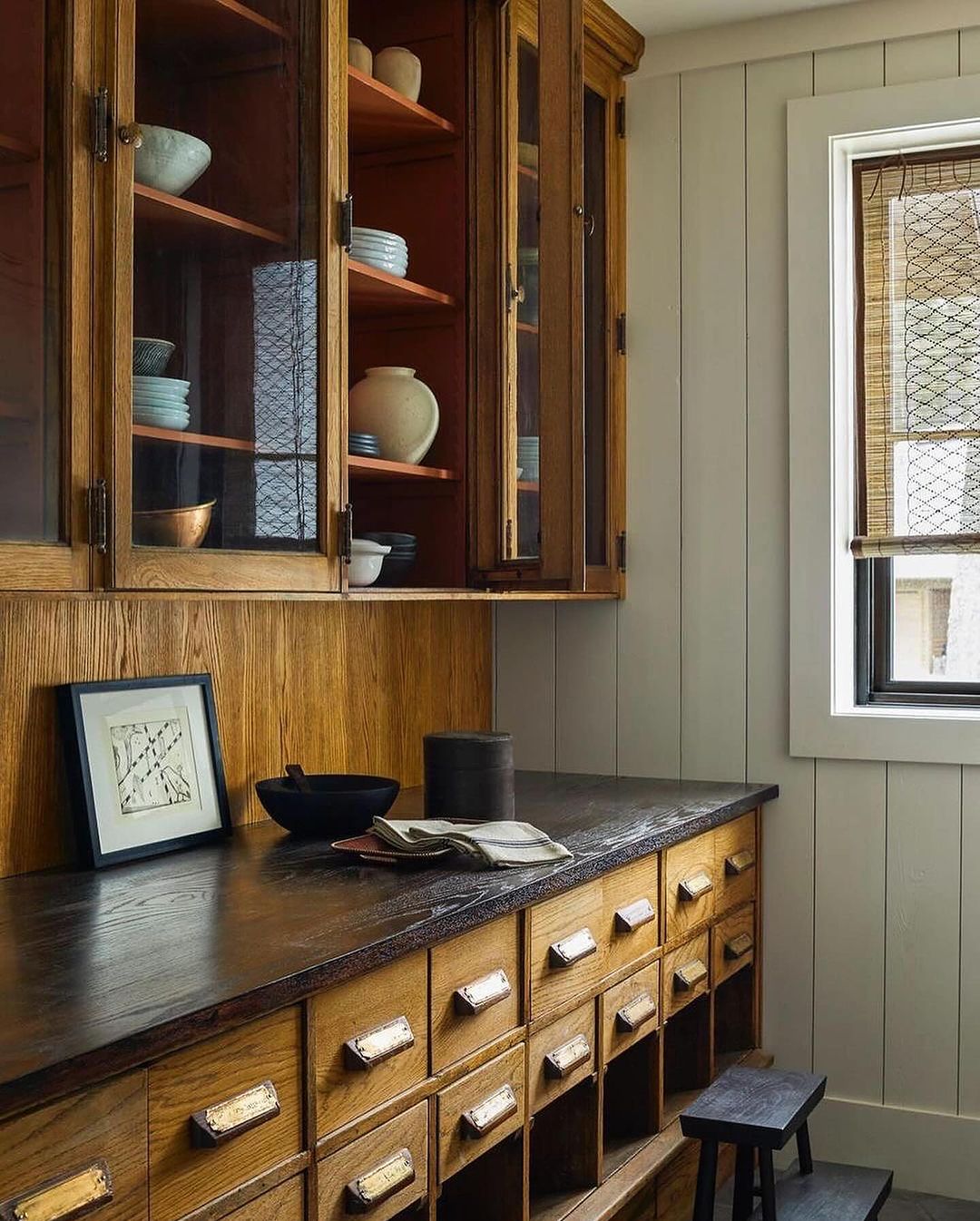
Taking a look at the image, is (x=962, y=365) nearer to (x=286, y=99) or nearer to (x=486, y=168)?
(x=486, y=168)

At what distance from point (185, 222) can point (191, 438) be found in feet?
0.95

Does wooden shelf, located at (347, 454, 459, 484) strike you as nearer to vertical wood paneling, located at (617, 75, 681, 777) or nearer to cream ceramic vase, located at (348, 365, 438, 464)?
cream ceramic vase, located at (348, 365, 438, 464)

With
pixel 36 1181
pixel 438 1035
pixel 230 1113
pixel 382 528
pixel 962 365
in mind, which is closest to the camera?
pixel 36 1181

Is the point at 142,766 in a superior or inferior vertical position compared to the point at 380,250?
inferior

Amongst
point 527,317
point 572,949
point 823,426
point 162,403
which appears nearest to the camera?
point 162,403

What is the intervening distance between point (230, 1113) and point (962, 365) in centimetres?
232

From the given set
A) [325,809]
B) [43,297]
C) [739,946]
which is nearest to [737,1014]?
[739,946]

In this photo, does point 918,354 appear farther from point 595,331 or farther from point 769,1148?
point 769,1148

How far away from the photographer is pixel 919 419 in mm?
3057

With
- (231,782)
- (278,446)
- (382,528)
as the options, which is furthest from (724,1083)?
(278,446)

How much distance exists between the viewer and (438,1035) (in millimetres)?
1809

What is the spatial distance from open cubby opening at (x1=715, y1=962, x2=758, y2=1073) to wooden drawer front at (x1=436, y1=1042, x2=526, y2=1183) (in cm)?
119

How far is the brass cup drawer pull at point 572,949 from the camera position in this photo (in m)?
2.11

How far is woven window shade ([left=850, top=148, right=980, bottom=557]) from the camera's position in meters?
3.02
